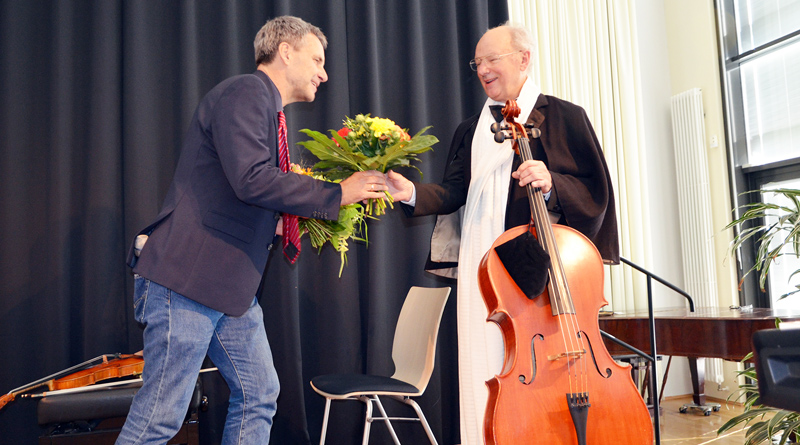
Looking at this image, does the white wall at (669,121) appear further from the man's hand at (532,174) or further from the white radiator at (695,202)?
the man's hand at (532,174)

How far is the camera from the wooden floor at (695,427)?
135 inches

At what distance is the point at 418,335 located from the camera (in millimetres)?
2904

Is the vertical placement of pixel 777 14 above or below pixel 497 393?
above

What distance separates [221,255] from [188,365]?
12.1 inches

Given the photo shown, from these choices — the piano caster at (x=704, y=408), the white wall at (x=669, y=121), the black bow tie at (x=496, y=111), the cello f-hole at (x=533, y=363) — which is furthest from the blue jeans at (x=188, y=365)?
the white wall at (x=669, y=121)

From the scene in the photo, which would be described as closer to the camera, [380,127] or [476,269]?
[380,127]

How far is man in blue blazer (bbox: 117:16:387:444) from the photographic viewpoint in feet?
5.16

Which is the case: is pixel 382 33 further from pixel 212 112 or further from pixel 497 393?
pixel 497 393

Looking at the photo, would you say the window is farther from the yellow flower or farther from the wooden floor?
the yellow flower

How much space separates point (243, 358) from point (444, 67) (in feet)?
8.56

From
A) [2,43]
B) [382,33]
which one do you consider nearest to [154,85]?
[2,43]

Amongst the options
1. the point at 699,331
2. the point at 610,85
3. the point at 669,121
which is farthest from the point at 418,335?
the point at 669,121

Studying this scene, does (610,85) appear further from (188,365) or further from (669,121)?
(188,365)

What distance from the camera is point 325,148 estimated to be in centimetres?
184
